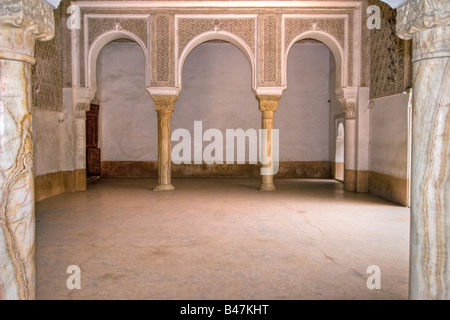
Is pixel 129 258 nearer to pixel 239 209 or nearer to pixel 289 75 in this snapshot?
pixel 239 209

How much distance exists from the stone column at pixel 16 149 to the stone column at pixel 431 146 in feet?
7.98

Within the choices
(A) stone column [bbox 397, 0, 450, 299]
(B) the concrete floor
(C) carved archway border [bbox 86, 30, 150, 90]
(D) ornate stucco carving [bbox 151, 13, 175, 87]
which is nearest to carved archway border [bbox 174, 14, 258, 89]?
(D) ornate stucco carving [bbox 151, 13, 175, 87]

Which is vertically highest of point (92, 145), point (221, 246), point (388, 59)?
point (388, 59)

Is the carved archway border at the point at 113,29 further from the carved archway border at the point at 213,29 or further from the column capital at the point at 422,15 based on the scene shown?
the column capital at the point at 422,15

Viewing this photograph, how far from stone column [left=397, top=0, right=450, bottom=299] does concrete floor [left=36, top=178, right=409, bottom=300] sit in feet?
2.53

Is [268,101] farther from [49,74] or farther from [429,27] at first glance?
[429,27]

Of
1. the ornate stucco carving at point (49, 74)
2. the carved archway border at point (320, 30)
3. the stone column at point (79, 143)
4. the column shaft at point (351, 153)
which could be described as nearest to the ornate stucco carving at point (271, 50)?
the carved archway border at point (320, 30)

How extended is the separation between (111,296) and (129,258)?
973 millimetres

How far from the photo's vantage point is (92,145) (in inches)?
466

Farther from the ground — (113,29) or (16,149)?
(113,29)

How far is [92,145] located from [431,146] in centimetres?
1073

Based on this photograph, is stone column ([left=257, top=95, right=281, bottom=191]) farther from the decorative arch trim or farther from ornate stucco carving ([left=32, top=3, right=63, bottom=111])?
ornate stucco carving ([left=32, top=3, right=63, bottom=111])

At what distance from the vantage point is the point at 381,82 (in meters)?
8.11

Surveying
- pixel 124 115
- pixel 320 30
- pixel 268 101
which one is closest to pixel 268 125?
pixel 268 101
